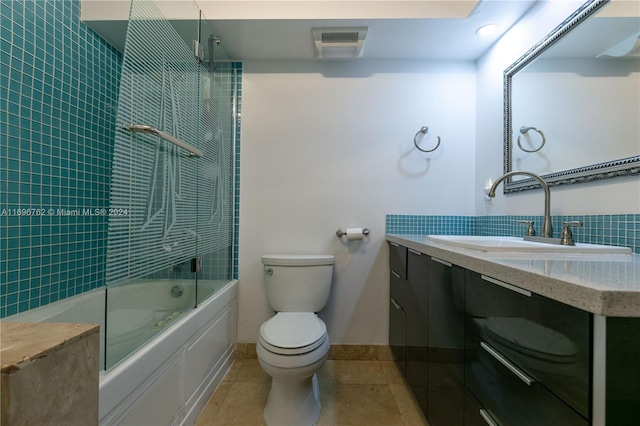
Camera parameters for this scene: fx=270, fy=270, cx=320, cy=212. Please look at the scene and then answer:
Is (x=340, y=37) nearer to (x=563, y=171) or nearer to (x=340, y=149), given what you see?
(x=340, y=149)

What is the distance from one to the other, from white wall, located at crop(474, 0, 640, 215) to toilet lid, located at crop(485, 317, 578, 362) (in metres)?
0.77

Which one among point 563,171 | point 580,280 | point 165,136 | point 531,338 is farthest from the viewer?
point 563,171

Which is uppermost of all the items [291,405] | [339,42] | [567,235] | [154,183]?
[339,42]

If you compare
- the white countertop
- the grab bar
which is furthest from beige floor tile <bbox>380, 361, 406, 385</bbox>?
the grab bar

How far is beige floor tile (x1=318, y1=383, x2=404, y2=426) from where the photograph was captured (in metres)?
1.35

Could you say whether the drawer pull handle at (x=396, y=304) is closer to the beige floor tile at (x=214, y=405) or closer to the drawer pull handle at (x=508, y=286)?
the drawer pull handle at (x=508, y=286)

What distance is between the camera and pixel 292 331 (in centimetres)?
138

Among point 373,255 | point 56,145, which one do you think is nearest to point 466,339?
point 373,255

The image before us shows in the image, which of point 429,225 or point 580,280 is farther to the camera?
point 429,225

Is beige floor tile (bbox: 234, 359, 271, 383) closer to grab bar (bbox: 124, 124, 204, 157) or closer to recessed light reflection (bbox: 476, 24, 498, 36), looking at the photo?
grab bar (bbox: 124, 124, 204, 157)

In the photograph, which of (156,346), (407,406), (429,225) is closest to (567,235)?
(429,225)

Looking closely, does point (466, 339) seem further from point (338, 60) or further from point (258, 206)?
point (338, 60)

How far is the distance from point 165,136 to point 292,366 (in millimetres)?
1155

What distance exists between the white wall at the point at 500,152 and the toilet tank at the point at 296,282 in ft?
4.01
